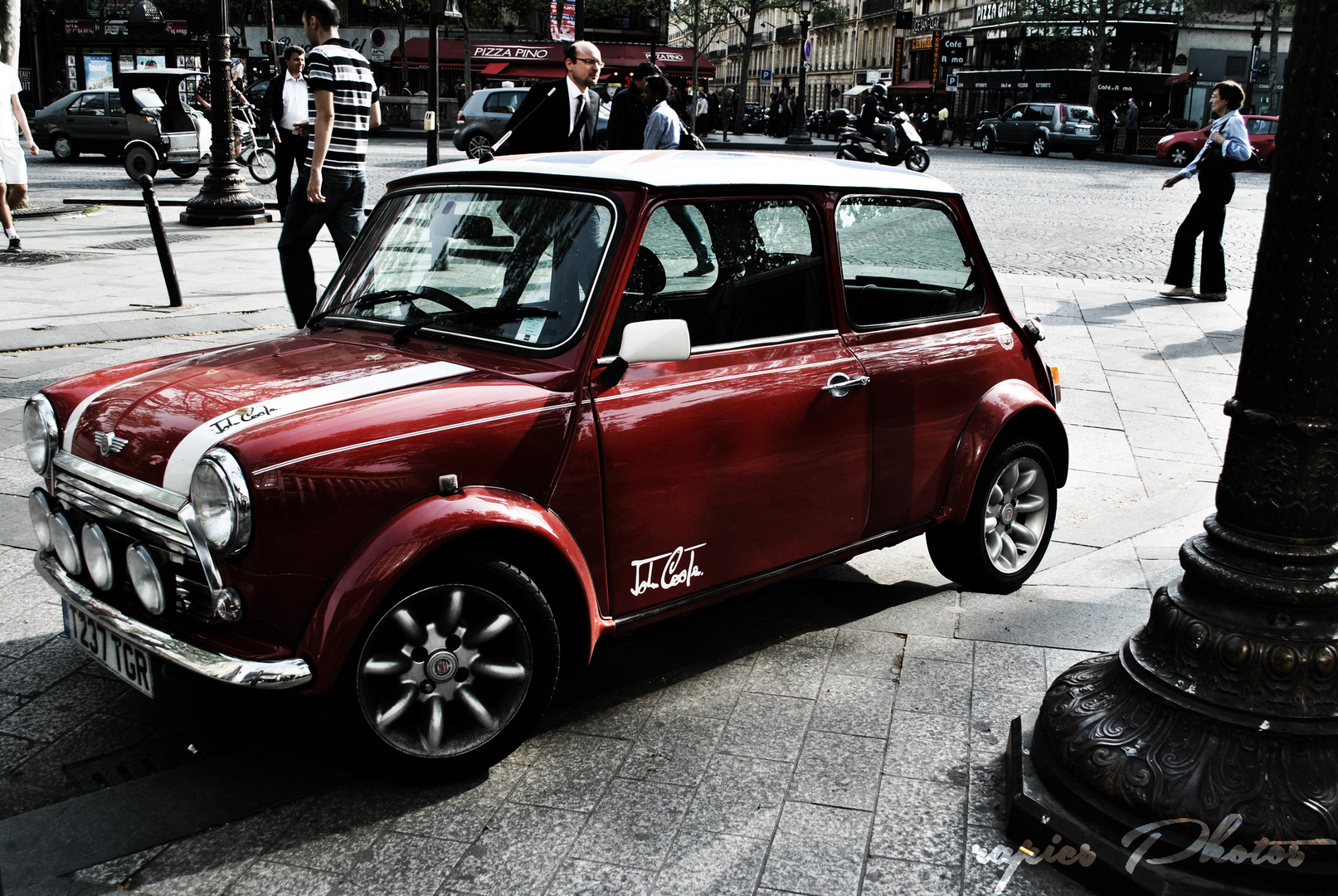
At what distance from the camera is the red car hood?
2.76m

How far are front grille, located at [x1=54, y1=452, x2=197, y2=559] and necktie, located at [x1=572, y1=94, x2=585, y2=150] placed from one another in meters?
4.75

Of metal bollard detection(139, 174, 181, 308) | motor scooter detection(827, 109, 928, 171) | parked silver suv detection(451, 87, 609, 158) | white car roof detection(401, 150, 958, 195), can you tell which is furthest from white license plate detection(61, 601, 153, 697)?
parked silver suv detection(451, 87, 609, 158)

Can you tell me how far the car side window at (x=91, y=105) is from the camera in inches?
966

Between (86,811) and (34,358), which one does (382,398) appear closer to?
(86,811)

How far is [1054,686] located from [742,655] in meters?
1.13

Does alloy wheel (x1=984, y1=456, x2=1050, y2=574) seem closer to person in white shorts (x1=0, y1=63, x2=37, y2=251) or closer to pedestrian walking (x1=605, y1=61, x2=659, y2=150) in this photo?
pedestrian walking (x1=605, y1=61, x2=659, y2=150)

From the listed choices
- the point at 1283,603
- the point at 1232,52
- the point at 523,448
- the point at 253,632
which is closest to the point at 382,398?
the point at 523,448

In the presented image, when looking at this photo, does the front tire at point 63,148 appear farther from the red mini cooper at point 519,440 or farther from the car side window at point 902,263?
the car side window at point 902,263

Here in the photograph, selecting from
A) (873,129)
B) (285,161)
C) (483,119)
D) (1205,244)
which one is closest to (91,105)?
(483,119)

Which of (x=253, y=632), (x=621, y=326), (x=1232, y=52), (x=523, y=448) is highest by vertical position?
(x=1232, y=52)

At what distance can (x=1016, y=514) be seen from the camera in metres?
4.55

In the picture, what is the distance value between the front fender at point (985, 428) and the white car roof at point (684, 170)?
33.5 inches

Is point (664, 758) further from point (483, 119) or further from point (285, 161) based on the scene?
point (483, 119)

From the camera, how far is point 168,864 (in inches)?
105
